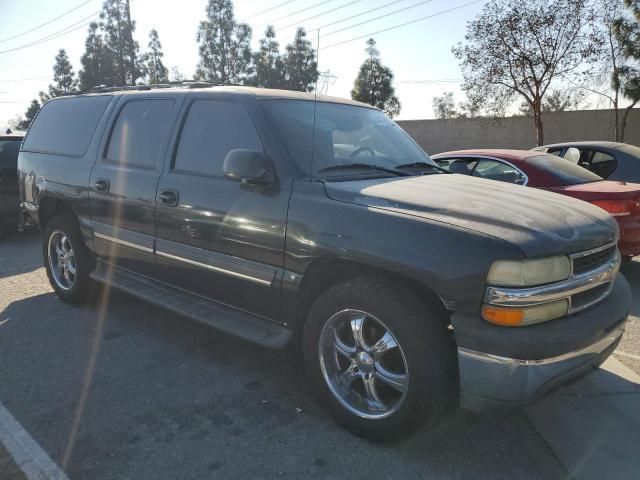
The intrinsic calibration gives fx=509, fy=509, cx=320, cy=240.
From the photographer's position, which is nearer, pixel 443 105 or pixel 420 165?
pixel 420 165

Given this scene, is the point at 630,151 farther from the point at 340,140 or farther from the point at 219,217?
the point at 219,217

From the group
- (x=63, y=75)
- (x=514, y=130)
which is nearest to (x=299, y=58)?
(x=514, y=130)

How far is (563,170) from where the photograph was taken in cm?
618

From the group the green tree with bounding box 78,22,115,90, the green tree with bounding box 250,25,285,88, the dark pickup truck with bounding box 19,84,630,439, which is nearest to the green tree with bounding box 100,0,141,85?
the green tree with bounding box 78,22,115,90

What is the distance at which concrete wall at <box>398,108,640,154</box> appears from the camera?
23.9 meters

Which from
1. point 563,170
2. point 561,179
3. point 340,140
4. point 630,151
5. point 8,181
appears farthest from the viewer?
point 8,181

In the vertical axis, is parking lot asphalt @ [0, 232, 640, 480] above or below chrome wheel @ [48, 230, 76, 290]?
below

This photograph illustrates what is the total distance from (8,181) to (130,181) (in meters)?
5.39

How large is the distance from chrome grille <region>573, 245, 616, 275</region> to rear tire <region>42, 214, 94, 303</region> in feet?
13.2

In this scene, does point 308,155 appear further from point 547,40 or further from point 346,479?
point 547,40

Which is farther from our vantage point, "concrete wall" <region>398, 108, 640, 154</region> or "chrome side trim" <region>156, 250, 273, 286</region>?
"concrete wall" <region>398, 108, 640, 154</region>

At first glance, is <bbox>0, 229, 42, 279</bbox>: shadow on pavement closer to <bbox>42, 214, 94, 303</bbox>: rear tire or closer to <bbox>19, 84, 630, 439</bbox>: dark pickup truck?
<bbox>42, 214, 94, 303</bbox>: rear tire

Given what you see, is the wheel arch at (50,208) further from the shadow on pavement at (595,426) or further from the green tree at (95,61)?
the green tree at (95,61)

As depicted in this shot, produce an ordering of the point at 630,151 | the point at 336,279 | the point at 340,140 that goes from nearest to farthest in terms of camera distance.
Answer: the point at 336,279 → the point at 340,140 → the point at 630,151
